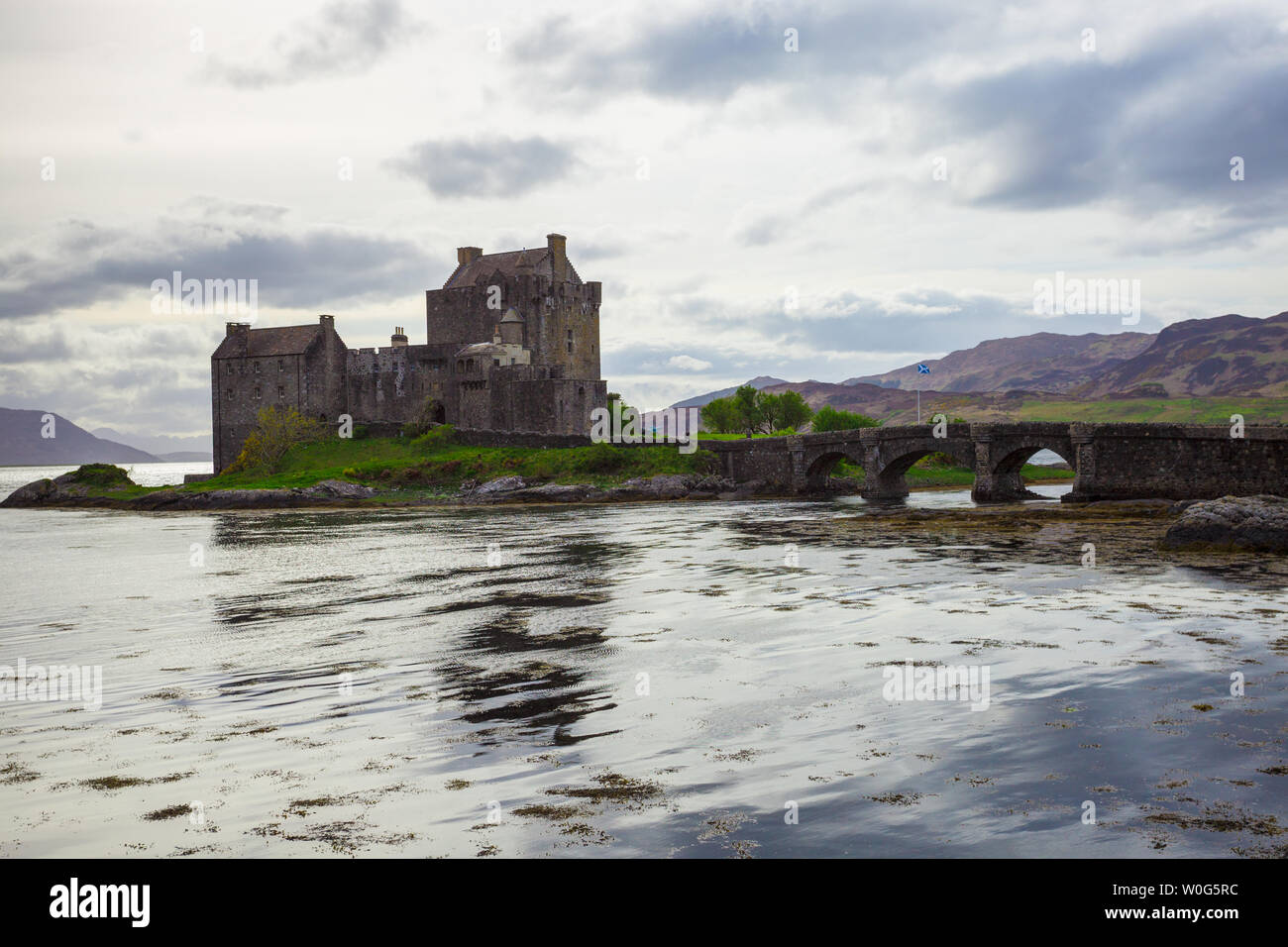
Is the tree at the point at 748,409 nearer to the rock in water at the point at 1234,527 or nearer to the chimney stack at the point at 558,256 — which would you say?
the chimney stack at the point at 558,256

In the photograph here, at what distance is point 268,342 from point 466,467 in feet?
100

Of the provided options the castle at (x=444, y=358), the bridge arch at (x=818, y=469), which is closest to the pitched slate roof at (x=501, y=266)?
the castle at (x=444, y=358)

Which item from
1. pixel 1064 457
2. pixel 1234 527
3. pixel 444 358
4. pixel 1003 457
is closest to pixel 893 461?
pixel 1003 457

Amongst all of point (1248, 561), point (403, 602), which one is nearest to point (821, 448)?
point (1248, 561)

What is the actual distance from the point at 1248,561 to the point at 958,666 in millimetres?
16490

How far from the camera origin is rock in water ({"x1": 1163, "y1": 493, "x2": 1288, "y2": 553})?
92.1 ft

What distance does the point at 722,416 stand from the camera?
129 meters

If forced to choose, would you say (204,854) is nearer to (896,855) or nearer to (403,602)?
(896,855)

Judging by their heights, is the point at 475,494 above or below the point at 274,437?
below

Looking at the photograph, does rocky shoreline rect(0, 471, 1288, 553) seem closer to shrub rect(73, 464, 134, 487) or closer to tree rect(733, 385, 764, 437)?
shrub rect(73, 464, 134, 487)

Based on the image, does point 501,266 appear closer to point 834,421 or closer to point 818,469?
point 818,469

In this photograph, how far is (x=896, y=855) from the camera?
7504 mm

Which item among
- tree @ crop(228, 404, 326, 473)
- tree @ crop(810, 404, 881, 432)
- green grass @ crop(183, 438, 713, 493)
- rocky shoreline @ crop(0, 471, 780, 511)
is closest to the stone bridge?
rocky shoreline @ crop(0, 471, 780, 511)

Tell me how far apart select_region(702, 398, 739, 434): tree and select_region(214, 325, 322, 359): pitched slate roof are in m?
56.1
